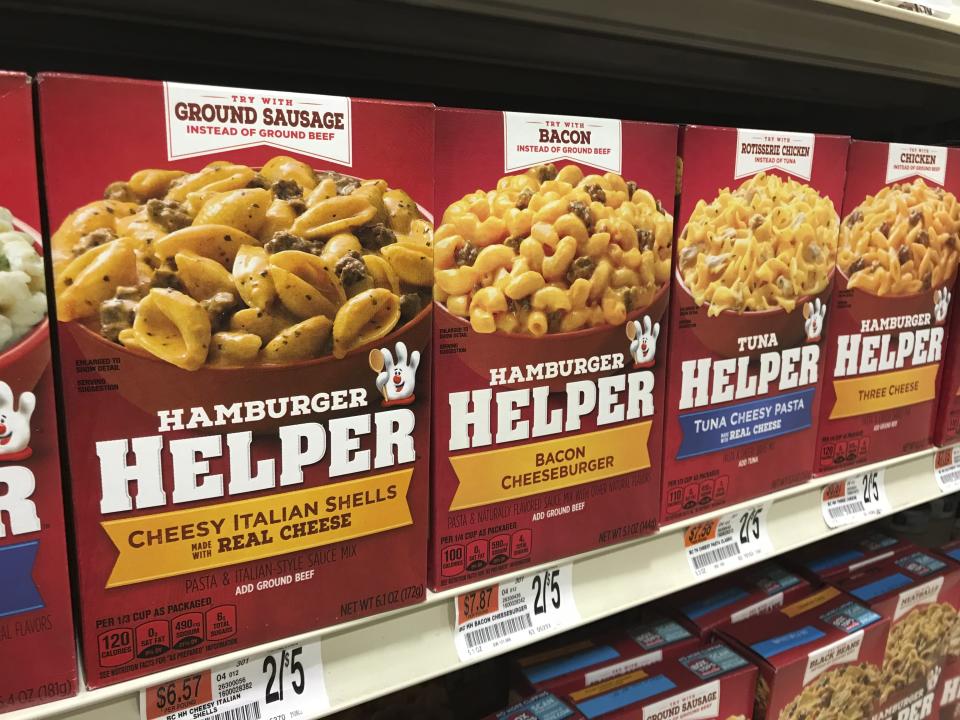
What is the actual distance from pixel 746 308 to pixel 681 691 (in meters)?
0.53

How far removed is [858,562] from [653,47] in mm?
1015

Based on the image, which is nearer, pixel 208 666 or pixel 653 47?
pixel 208 666

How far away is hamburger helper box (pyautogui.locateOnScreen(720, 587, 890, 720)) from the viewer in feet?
3.50

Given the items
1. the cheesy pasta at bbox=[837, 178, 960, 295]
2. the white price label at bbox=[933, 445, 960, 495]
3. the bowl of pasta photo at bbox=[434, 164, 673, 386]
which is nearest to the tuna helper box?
the white price label at bbox=[933, 445, 960, 495]

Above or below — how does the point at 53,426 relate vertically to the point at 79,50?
below

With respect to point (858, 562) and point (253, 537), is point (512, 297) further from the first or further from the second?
point (858, 562)

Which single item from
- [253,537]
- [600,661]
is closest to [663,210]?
[253,537]

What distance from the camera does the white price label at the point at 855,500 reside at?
107 centimetres

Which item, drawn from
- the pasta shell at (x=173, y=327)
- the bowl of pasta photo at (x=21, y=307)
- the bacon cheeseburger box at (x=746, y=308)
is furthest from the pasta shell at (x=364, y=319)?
the bacon cheeseburger box at (x=746, y=308)

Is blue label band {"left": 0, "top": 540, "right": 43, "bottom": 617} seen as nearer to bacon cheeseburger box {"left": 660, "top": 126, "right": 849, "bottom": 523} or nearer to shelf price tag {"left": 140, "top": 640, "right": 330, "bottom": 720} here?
shelf price tag {"left": 140, "top": 640, "right": 330, "bottom": 720}

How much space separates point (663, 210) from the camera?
814mm

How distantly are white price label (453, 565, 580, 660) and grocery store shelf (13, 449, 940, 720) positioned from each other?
0.01 m

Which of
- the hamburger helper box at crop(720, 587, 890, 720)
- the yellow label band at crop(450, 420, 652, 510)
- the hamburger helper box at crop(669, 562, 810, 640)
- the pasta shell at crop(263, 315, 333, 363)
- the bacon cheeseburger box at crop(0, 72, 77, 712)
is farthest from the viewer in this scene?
the hamburger helper box at crop(669, 562, 810, 640)

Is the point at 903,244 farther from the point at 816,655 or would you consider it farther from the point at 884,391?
the point at 816,655
